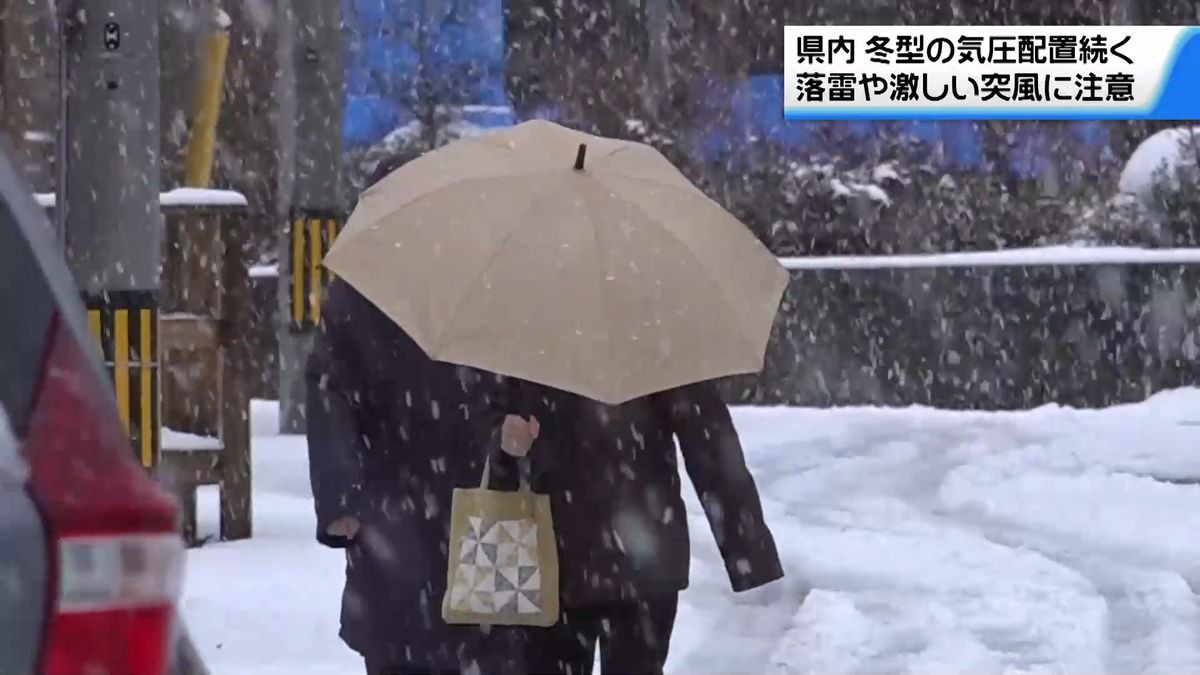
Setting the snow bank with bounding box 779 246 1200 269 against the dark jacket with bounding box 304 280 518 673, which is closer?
the dark jacket with bounding box 304 280 518 673

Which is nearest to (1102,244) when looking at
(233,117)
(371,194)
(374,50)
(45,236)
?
(374,50)

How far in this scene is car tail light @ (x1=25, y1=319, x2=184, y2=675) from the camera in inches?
103

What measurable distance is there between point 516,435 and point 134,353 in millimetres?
4130

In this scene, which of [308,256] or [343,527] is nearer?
[343,527]

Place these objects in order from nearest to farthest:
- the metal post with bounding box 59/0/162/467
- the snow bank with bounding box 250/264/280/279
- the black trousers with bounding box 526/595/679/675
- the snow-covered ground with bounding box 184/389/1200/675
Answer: the black trousers with bounding box 526/595/679/675
the snow-covered ground with bounding box 184/389/1200/675
the metal post with bounding box 59/0/162/467
the snow bank with bounding box 250/264/280/279

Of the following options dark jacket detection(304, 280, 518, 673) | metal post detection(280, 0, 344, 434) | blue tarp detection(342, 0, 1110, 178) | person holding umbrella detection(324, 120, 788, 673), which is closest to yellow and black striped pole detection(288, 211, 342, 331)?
metal post detection(280, 0, 344, 434)

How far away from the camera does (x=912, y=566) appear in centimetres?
873

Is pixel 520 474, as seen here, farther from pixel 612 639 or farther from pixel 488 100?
pixel 488 100

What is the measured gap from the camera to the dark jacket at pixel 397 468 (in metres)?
3.99

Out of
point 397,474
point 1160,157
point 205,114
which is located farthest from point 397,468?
point 1160,157

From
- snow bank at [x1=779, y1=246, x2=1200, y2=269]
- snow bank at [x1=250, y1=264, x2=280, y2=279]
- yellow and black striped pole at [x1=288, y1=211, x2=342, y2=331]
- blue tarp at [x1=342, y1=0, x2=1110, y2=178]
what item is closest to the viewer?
yellow and black striped pole at [x1=288, y1=211, x2=342, y2=331]

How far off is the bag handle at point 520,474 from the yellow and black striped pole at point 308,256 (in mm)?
8293

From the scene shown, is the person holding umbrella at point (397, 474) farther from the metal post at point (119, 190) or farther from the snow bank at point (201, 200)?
the snow bank at point (201, 200)

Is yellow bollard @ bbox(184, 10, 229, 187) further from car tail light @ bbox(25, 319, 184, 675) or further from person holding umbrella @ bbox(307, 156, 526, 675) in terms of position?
car tail light @ bbox(25, 319, 184, 675)
